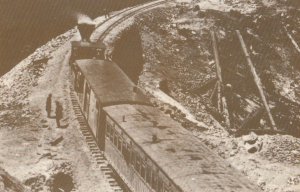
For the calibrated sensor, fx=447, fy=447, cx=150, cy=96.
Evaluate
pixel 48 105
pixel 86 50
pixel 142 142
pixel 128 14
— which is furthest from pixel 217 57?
pixel 142 142

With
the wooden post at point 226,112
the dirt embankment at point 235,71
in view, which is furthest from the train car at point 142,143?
the wooden post at point 226,112

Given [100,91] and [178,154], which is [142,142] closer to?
[178,154]

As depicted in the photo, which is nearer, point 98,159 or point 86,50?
point 98,159

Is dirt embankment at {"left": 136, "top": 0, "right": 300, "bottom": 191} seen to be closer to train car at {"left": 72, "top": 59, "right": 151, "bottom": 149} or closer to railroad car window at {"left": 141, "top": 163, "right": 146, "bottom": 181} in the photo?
train car at {"left": 72, "top": 59, "right": 151, "bottom": 149}

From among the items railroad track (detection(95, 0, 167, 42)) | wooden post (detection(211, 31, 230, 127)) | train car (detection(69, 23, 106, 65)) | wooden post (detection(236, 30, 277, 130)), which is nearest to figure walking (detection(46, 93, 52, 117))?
train car (detection(69, 23, 106, 65))

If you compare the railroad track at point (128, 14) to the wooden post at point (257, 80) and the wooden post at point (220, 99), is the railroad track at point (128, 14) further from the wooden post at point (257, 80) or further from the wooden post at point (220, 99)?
the wooden post at point (257, 80)

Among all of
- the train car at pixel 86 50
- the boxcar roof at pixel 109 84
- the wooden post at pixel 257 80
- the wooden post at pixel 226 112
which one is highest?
the train car at pixel 86 50

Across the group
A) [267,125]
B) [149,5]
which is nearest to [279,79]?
[267,125]
